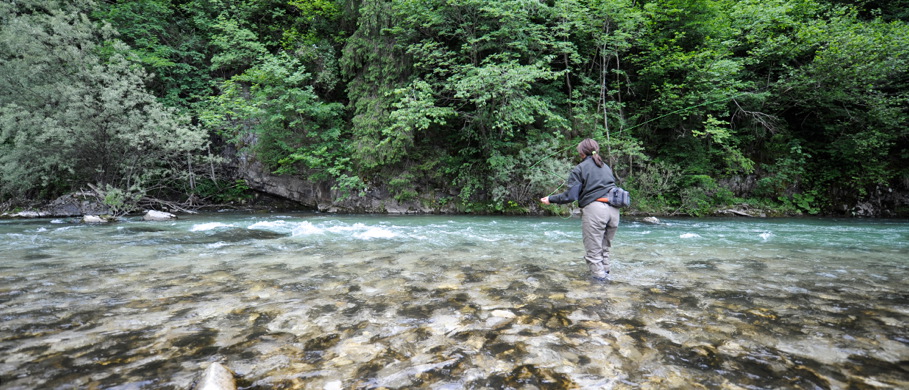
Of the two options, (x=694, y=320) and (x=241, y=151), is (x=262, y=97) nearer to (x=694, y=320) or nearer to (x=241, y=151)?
(x=241, y=151)

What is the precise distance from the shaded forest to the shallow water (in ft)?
32.2

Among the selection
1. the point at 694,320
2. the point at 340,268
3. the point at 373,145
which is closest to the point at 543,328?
the point at 694,320

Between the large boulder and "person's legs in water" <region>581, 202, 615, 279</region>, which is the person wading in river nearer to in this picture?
"person's legs in water" <region>581, 202, 615, 279</region>

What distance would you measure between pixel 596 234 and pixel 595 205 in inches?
15.6

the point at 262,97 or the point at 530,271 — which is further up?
the point at 262,97

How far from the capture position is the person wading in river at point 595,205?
4820 millimetres

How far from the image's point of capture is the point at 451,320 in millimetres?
3236

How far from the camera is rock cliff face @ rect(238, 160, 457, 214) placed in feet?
56.3

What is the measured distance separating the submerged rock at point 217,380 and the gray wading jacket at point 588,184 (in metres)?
4.00

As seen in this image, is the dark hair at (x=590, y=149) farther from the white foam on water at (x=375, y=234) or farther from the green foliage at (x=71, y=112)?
the green foliage at (x=71, y=112)

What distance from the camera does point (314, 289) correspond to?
13.9ft

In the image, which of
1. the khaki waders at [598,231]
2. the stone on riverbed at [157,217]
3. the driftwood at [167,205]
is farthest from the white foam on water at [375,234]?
the driftwood at [167,205]

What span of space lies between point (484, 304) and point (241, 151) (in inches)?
775

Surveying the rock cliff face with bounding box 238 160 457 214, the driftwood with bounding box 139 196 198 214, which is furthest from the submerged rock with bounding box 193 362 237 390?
A: the driftwood with bounding box 139 196 198 214
